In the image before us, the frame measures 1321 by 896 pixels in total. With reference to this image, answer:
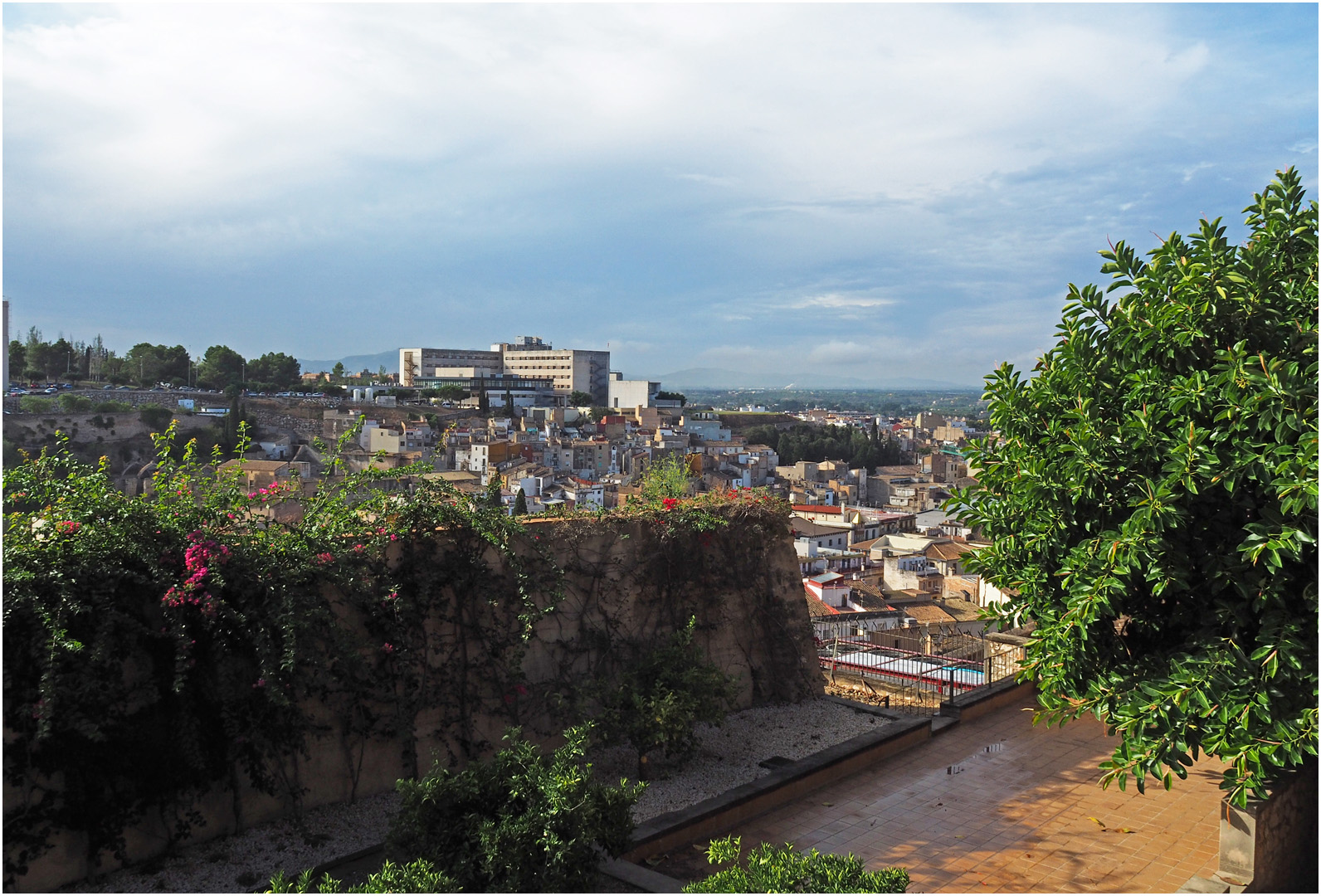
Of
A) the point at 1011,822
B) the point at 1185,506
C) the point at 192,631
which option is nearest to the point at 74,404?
the point at 192,631

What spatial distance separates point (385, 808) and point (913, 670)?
5520 mm

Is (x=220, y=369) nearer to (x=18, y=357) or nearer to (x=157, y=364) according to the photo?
(x=157, y=364)

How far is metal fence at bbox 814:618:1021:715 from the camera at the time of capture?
8977 millimetres

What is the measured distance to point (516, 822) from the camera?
451 centimetres

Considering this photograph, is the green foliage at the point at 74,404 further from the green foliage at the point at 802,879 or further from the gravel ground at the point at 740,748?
the green foliage at the point at 802,879

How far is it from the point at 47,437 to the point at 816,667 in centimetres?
5296

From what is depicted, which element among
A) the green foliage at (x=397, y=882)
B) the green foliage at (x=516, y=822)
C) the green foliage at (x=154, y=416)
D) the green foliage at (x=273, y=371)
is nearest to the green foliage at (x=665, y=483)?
the green foliage at (x=516, y=822)

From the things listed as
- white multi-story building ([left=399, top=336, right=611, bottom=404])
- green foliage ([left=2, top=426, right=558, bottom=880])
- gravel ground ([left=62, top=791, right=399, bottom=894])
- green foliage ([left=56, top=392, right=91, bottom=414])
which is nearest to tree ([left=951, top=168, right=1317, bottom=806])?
green foliage ([left=2, top=426, right=558, bottom=880])

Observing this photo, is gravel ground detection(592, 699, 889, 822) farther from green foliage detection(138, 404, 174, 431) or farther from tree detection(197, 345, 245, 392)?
tree detection(197, 345, 245, 392)

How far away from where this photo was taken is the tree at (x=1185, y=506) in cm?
419

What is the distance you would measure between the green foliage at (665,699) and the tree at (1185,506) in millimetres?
2316

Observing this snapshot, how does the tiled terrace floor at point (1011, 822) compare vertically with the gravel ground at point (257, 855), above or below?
below

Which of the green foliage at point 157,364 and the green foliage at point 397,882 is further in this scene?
the green foliage at point 157,364

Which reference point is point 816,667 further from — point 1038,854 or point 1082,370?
point 1082,370
